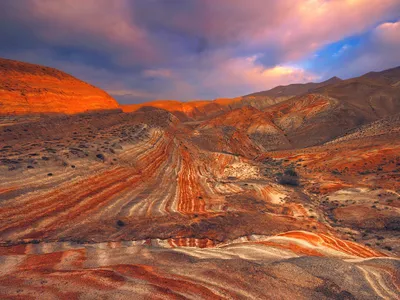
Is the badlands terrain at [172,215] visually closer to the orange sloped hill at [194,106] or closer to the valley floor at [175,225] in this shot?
the valley floor at [175,225]

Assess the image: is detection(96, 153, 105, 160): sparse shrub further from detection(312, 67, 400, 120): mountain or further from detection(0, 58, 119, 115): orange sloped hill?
detection(312, 67, 400, 120): mountain

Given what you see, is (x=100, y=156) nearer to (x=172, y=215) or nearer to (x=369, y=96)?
(x=172, y=215)

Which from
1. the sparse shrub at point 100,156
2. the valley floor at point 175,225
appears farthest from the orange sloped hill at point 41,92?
the sparse shrub at point 100,156

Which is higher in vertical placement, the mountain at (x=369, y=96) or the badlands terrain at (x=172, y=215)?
the mountain at (x=369, y=96)

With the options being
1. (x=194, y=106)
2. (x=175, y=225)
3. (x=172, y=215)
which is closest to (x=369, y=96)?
(x=194, y=106)

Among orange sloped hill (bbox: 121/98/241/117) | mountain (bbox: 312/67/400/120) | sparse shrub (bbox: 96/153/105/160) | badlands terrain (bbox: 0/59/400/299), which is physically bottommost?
badlands terrain (bbox: 0/59/400/299)

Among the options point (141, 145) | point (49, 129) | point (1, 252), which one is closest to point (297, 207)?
point (141, 145)

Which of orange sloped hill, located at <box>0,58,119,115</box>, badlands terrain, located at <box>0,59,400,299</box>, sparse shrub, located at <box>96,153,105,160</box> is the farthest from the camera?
orange sloped hill, located at <box>0,58,119,115</box>

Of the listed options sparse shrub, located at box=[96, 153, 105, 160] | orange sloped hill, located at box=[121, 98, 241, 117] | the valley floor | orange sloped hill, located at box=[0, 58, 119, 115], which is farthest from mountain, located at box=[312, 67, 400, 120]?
sparse shrub, located at box=[96, 153, 105, 160]
